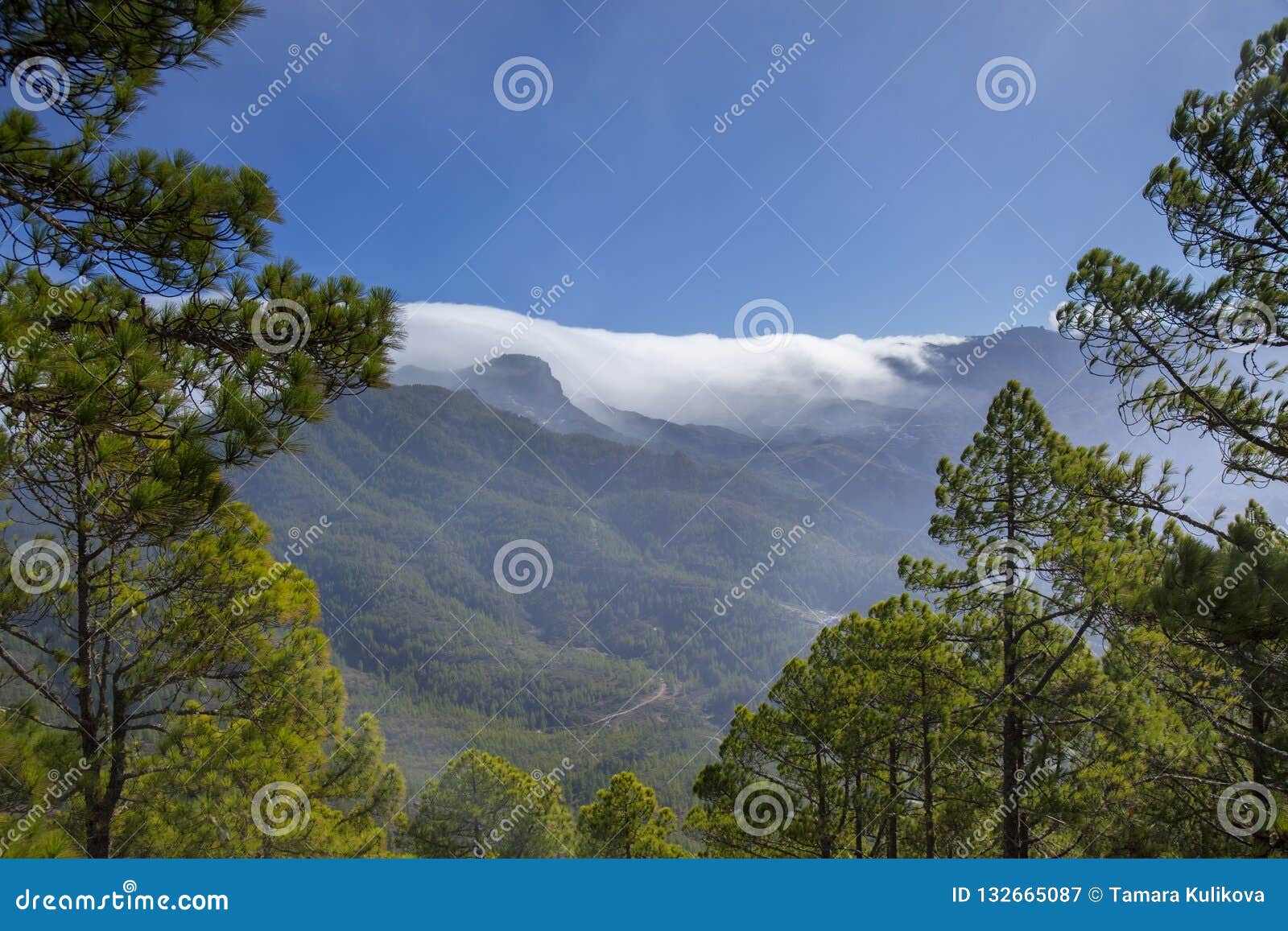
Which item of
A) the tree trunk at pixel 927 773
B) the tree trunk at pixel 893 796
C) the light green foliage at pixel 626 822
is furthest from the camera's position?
the light green foliage at pixel 626 822

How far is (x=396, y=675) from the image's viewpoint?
17938 centimetres

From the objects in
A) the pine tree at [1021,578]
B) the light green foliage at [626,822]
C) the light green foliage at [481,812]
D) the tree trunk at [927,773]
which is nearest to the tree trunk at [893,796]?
the tree trunk at [927,773]

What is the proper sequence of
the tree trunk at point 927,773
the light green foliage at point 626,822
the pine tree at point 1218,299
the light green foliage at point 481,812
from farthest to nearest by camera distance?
1. the light green foliage at point 481,812
2. the light green foliage at point 626,822
3. the tree trunk at point 927,773
4. the pine tree at point 1218,299

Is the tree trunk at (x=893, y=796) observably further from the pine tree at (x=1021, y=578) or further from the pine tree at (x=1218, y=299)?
the pine tree at (x=1218, y=299)

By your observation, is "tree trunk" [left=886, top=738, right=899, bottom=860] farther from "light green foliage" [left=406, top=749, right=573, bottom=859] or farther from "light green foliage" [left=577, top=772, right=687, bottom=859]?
"light green foliage" [left=406, top=749, right=573, bottom=859]

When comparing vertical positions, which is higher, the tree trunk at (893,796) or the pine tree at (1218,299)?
the pine tree at (1218,299)

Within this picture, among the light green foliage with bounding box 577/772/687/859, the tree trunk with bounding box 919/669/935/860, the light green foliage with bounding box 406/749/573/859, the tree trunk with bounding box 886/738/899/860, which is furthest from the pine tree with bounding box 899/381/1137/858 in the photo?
the light green foliage with bounding box 406/749/573/859

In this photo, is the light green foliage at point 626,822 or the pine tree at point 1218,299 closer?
the pine tree at point 1218,299

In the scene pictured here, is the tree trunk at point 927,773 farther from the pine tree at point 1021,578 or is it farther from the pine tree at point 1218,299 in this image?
the pine tree at point 1218,299

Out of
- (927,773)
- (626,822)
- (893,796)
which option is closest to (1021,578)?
(927,773)

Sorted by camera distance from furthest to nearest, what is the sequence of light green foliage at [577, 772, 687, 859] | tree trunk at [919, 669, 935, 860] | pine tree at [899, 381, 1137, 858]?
light green foliage at [577, 772, 687, 859] → tree trunk at [919, 669, 935, 860] → pine tree at [899, 381, 1137, 858]

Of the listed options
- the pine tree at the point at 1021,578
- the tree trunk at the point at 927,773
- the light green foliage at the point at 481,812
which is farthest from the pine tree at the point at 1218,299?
the light green foliage at the point at 481,812

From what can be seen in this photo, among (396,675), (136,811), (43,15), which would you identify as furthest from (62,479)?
(396,675)

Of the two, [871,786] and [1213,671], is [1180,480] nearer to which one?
[1213,671]
